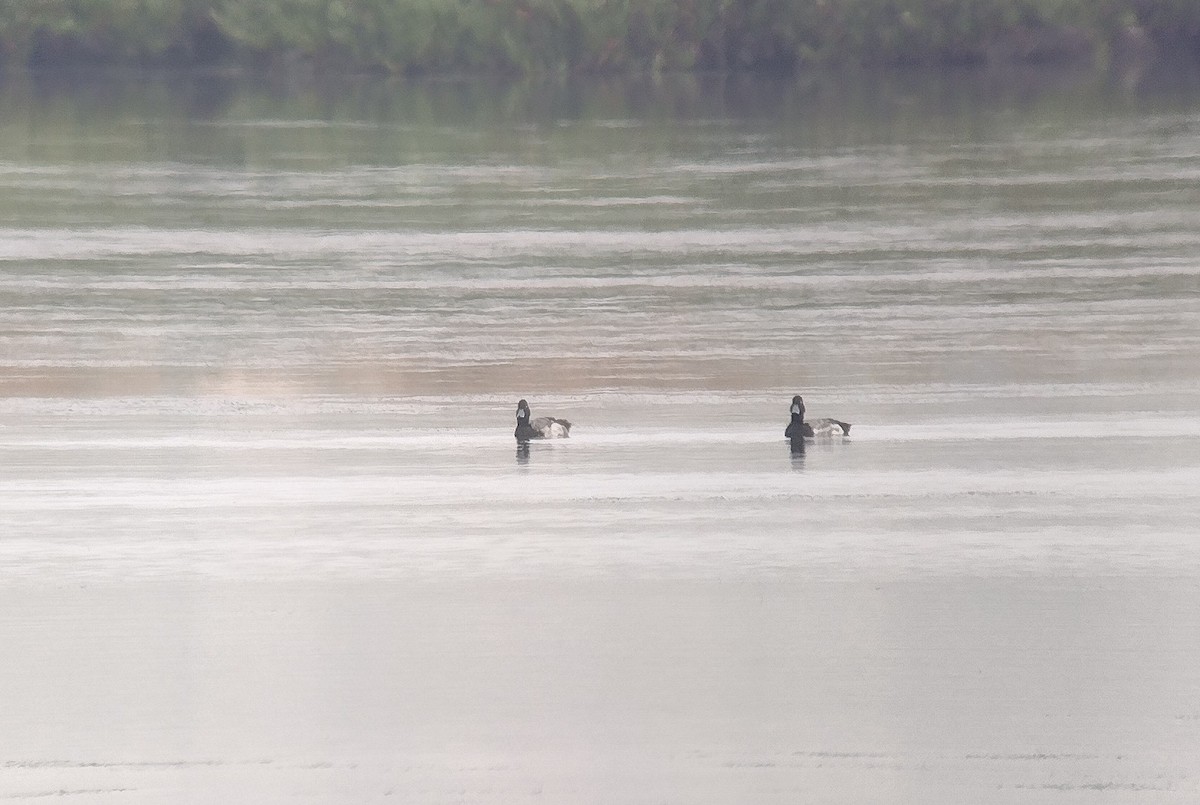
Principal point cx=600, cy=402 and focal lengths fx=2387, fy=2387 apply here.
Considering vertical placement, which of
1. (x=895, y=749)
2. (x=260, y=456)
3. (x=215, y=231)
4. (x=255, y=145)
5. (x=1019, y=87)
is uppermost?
(x=1019, y=87)

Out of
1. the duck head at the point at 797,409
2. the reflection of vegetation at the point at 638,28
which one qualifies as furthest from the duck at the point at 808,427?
the reflection of vegetation at the point at 638,28

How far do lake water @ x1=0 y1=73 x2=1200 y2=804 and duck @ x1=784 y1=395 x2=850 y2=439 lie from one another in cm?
9

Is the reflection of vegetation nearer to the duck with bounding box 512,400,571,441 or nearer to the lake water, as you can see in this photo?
the lake water

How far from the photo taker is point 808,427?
11.7 metres

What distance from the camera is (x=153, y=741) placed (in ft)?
23.8

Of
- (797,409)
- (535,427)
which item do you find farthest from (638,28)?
(797,409)

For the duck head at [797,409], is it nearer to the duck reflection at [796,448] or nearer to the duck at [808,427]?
the duck at [808,427]

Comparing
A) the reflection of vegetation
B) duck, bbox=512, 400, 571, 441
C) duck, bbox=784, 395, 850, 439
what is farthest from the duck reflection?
the reflection of vegetation

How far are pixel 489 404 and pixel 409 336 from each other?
3.16 meters

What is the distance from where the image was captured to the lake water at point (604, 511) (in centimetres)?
717

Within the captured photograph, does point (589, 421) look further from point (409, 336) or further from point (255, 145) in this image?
point (255, 145)

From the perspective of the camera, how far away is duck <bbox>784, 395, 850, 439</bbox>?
11.6 m

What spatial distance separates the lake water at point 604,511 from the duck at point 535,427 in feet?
0.38

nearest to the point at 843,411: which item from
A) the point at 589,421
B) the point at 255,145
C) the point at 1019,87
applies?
the point at 589,421
